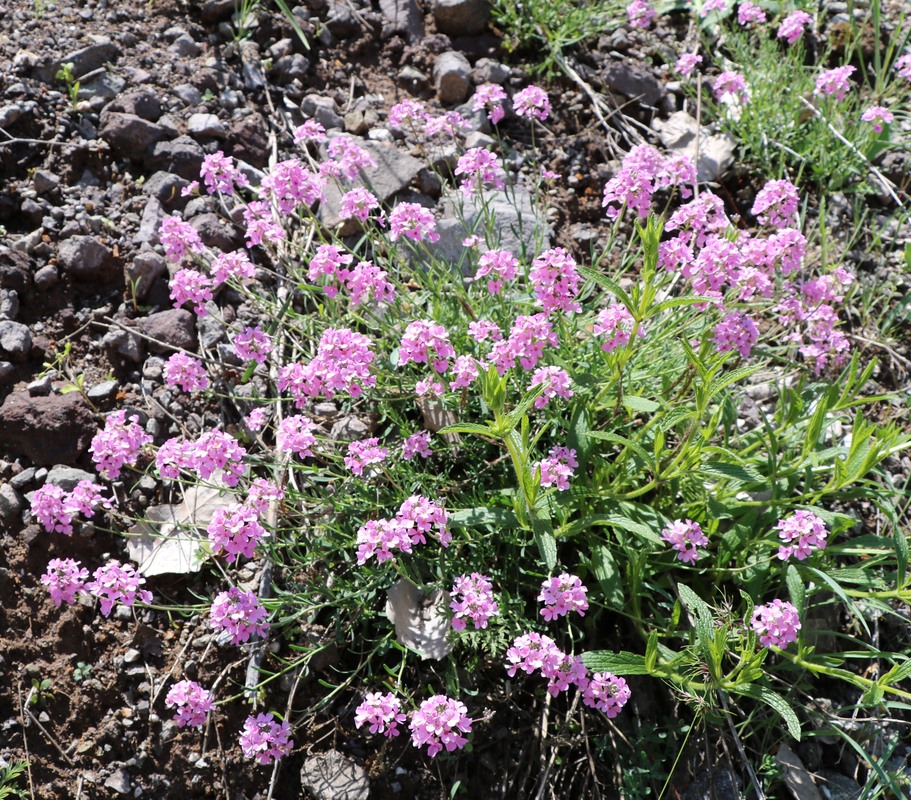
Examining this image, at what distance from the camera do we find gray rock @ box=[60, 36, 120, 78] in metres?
4.92

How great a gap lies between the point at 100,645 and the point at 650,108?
179 inches

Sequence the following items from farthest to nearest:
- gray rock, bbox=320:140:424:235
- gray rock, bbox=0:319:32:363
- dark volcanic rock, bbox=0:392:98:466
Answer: gray rock, bbox=320:140:424:235, gray rock, bbox=0:319:32:363, dark volcanic rock, bbox=0:392:98:466

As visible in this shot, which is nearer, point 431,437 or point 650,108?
point 431,437

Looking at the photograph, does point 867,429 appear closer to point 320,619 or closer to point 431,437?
point 431,437

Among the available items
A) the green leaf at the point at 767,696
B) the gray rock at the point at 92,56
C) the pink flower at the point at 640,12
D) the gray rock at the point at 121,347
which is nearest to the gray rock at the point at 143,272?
the gray rock at the point at 121,347

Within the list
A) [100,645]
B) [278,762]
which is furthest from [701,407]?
[100,645]

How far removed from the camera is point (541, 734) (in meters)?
3.47

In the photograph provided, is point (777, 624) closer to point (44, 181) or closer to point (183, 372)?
point (183, 372)

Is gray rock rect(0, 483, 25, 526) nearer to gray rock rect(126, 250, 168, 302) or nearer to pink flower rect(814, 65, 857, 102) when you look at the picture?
gray rock rect(126, 250, 168, 302)

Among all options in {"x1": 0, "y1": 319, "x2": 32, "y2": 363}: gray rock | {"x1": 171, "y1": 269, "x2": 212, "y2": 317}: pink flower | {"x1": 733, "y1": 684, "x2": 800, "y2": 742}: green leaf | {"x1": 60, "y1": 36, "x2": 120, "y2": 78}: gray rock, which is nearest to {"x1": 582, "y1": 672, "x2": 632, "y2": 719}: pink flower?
{"x1": 733, "y1": 684, "x2": 800, "y2": 742}: green leaf

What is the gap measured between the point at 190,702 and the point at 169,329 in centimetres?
189

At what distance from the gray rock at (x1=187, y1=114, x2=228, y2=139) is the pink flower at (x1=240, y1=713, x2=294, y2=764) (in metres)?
3.26

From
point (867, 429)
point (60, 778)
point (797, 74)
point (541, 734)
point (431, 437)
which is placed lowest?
point (60, 778)

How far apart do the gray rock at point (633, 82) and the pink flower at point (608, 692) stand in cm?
395
